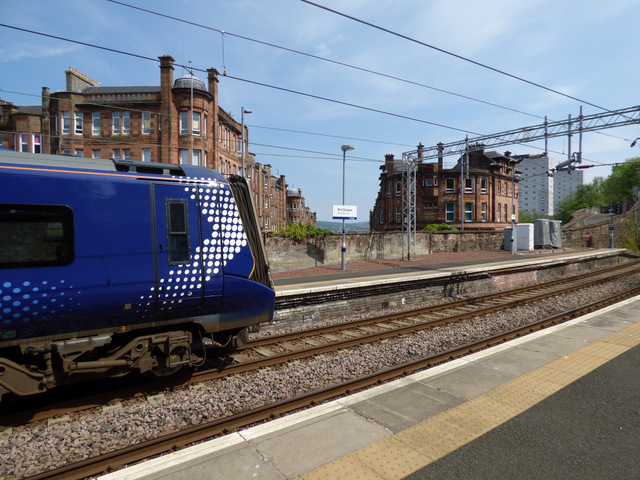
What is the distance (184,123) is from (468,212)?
33318 millimetres

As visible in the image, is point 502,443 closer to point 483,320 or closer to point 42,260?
point 42,260

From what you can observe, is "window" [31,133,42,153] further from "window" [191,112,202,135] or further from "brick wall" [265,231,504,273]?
"brick wall" [265,231,504,273]

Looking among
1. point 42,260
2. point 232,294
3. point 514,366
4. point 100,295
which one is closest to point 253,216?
point 232,294

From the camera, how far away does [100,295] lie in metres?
5.03

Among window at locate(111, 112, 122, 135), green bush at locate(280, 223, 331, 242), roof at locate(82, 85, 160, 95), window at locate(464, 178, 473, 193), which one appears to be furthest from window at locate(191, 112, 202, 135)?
window at locate(464, 178, 473, 193)

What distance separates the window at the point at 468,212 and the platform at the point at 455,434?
130 ft

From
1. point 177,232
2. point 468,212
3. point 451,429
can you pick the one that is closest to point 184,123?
point 177,232

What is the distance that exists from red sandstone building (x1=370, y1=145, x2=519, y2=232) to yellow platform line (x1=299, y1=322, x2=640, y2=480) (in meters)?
37.2

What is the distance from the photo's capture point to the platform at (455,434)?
13.0 feet

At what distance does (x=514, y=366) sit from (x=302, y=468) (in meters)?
4.94

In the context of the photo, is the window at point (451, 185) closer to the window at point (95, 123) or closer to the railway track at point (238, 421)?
the window at point (95, 123)

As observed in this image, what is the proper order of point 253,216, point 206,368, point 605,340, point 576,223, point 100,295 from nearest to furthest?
point 100,295 < point 253,216 < point 206,368 < point 605,340 < point 576,223

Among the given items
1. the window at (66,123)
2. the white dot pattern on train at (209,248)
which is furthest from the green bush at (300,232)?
the window at (66,123)

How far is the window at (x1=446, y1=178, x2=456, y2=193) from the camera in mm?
44269
